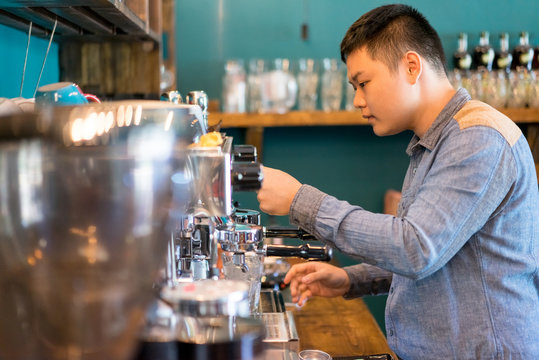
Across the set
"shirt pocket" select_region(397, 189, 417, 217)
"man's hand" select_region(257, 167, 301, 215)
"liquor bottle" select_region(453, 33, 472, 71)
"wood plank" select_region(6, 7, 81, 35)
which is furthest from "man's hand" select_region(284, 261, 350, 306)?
"liquor bottle" select_region(453, 33, 472, 71)

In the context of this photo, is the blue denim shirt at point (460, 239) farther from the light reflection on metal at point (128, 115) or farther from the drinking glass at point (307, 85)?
the drinking glass at point (307, 85)

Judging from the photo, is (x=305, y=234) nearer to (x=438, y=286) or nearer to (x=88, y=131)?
(x=438, y=286)

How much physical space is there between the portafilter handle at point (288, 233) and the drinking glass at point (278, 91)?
1777 mm

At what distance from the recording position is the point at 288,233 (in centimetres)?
121

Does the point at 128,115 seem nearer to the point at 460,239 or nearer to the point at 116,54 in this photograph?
the point at 460,239

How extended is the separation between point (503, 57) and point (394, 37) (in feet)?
6.81

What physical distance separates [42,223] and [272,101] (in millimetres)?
2556

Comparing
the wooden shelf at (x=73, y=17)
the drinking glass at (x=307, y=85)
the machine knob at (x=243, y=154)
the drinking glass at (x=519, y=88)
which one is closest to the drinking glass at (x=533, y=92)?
the drinking glass at (x=519, y=88)

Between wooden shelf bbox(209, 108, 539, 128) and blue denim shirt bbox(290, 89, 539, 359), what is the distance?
5.50ft

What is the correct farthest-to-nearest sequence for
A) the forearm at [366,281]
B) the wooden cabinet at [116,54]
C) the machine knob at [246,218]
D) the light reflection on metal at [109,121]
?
the wooden cabinet at [116,54], the forearm at [366,281], the machine knob at [246,218], the light reflection on metal at [109,121]

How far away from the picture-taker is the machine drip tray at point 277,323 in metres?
1.09

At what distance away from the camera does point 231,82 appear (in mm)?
2986

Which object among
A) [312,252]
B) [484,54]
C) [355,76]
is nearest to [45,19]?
[355,76]

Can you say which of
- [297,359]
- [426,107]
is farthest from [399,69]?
[297,359]
